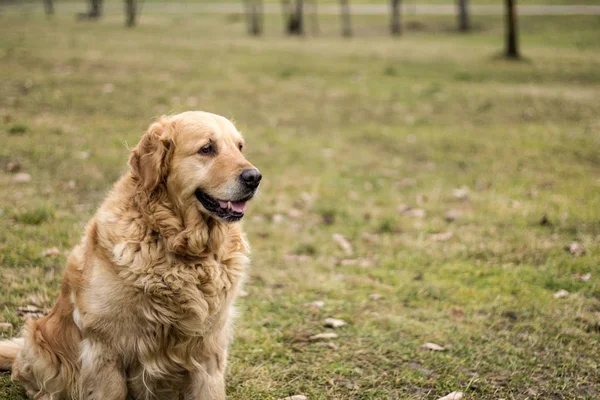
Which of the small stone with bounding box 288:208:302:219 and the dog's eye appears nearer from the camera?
the dog's eye

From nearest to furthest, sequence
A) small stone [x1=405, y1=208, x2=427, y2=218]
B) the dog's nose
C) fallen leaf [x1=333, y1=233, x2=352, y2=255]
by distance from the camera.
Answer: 1. the dog's nose
2. fallen leaf [x1=333, y1=233, x2=352, y2=255]
3. small stone [x1=405, y1=208, x2=427, y2=218]

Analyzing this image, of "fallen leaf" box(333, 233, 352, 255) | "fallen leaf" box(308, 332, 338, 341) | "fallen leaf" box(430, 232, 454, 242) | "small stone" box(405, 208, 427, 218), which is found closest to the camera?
"fallen leaf" box(308, 332, 338, 341)

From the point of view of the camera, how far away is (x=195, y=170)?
3.62m

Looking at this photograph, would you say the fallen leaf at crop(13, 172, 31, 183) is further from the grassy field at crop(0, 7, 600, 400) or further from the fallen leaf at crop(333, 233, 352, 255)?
the fallen leaf at crop(333, 233, 352, 255)

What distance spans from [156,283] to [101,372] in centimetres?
58

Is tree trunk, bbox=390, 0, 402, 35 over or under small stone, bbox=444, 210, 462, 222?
over

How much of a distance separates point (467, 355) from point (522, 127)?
321 inches

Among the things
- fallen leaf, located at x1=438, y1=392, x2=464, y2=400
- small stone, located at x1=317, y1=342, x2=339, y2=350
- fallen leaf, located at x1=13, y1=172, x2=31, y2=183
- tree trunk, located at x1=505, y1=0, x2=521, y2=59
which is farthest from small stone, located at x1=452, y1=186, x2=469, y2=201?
tree trunk, located at x1=505, y1=0, x2=521, y2=59

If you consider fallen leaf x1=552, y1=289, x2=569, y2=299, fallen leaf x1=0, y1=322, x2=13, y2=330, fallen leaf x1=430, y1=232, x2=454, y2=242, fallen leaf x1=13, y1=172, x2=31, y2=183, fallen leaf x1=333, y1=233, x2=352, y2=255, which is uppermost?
fallen leaf x1=13, y1=172, x2=31, y2=183

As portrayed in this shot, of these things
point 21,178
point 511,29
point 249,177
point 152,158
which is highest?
point 152,158

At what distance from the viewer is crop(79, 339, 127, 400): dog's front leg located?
3.35 m

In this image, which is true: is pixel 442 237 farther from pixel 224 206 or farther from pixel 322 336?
pixel 224 206

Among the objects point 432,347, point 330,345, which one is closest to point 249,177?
point 330,345

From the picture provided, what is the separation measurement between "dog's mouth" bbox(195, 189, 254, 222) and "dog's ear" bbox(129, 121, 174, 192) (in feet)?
0.85
